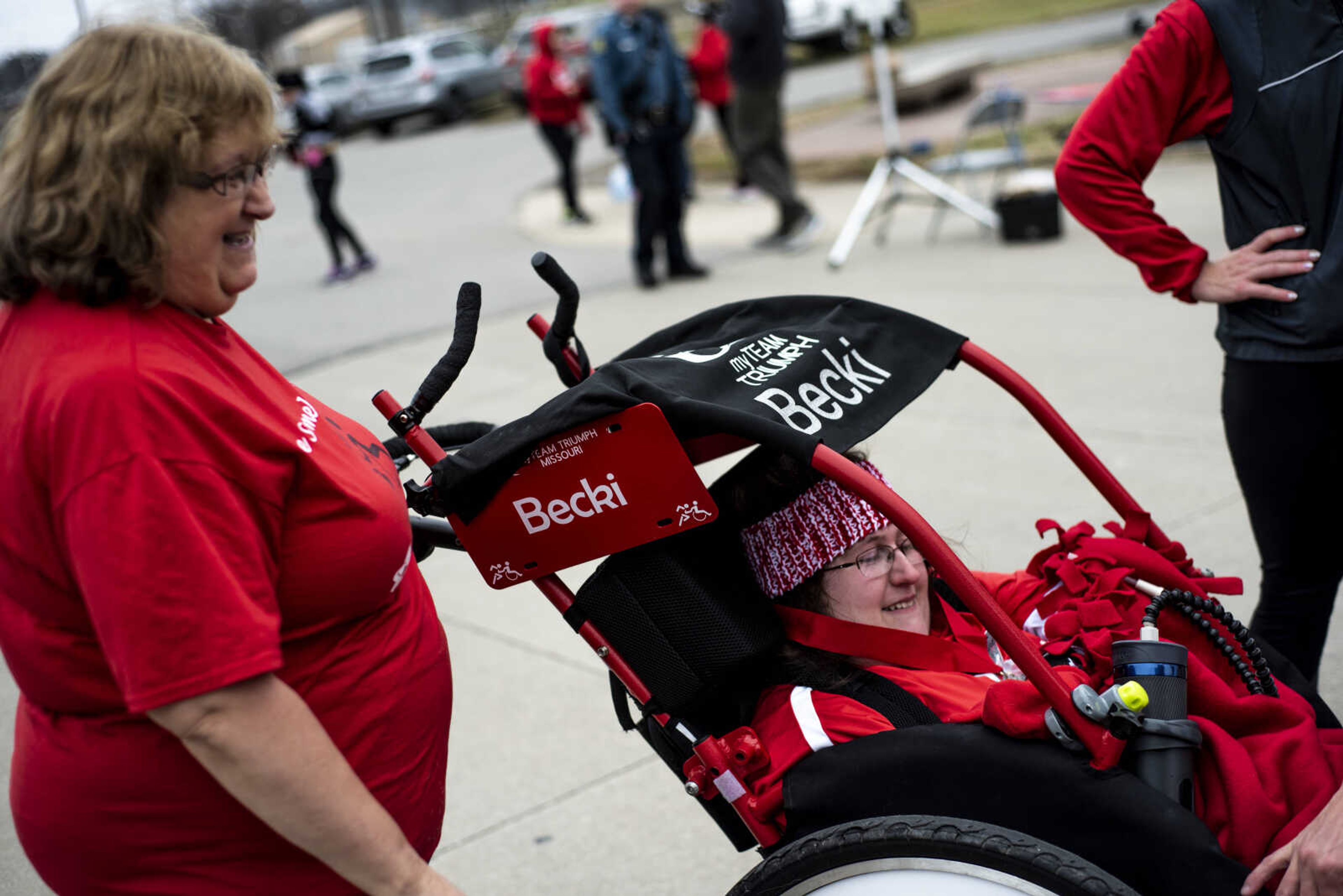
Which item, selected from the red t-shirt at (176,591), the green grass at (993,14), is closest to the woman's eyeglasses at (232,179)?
the red t-shirt at (176,591)

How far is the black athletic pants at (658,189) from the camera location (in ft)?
27.1

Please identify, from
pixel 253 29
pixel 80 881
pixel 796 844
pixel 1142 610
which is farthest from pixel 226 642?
pixel 253 29

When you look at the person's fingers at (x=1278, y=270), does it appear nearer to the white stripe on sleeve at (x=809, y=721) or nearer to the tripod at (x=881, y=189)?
the white stripe on sleeve at (x=809, y=721)

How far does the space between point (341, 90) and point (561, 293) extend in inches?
956

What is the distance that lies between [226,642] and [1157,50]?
192cm

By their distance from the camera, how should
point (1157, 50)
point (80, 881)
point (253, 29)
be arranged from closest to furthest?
point (80, 881) < point (1157, 50) < point (253, 29)

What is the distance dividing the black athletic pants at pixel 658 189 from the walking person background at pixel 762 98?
0.74 metres

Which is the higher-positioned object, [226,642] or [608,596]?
[226,642]

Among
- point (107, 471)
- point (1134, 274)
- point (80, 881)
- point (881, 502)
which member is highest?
point (107, 471)

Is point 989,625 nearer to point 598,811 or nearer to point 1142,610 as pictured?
point 1142,610

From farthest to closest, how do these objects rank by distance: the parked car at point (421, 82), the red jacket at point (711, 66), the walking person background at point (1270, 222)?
the parked car at point (421, 82)
the red jacket at point (711, 66)
the walking person background at point (1270, 222)

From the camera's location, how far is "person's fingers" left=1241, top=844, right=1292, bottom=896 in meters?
1.61

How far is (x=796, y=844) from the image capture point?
179 centimetres

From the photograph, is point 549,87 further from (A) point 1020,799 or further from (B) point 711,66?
(A) point 1020,799
